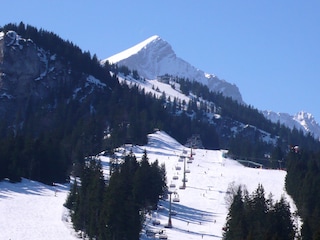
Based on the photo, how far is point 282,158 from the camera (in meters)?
151

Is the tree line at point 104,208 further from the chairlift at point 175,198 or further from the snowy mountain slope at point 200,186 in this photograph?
the chairlift at point 175,198

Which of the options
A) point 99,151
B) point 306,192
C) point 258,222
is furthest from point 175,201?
point 99,151

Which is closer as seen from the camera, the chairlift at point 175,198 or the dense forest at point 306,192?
the dense forest at point 306,192

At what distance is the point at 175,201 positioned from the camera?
89875mm

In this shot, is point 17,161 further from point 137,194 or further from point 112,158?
point 112,158

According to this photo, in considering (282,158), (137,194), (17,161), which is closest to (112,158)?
(17,161)

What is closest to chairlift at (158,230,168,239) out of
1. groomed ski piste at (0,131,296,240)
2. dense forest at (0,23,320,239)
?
groomed ski piste at (0,131,296,240)

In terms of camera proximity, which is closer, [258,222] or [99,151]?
[258,222]

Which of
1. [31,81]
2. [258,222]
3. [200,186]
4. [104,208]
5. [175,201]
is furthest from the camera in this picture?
[31,81]

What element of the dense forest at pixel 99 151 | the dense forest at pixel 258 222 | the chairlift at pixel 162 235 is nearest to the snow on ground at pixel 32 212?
the dense forest at pixel 99 151

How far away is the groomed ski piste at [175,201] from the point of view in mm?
57828

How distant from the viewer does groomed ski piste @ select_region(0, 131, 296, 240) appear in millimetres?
57828

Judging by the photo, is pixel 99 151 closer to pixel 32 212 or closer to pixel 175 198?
pixel 175 198

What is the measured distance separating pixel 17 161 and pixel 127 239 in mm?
31761
